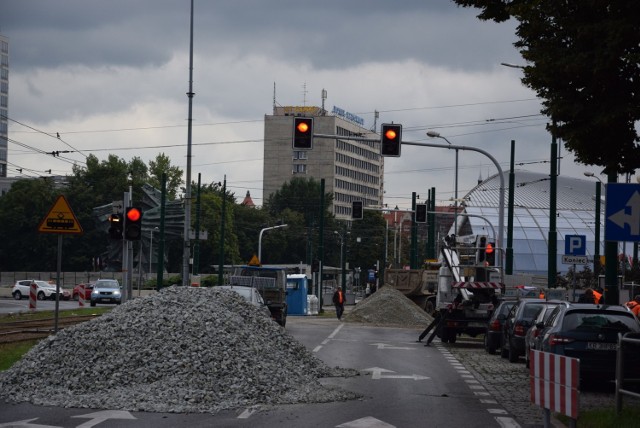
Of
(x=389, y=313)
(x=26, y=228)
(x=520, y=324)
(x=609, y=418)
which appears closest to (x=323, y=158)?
(x=26, y=228)

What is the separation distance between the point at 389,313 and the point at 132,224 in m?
28.6

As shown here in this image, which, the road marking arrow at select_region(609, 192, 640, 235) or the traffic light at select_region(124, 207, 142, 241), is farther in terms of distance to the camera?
the traffic light at select_region(124, 207, 142, 241)

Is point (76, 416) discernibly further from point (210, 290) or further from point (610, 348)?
point (610, 348)

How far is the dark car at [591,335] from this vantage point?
772 inches

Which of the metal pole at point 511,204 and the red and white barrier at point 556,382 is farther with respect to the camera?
the metal pole at point 511,204

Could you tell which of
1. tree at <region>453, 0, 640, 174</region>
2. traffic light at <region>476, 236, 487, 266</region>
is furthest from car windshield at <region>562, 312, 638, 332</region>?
traffic light at <region>476, 236, 487, 266</region>

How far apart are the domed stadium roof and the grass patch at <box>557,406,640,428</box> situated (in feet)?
259

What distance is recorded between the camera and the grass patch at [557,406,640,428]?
1304 cm

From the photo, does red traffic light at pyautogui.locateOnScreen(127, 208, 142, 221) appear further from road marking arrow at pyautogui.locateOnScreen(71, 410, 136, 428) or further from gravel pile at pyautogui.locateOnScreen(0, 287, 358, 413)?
road marking arrow at pyautogui.locateOnScreen(71, 410, 136, 428)

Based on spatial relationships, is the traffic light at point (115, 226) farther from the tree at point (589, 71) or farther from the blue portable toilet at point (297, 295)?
the blue portable toilet at point (297, 295)

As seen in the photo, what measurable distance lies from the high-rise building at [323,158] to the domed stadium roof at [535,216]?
42.5m

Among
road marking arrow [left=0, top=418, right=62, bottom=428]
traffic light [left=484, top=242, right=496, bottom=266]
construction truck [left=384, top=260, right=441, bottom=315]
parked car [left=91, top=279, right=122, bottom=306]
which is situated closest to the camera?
road marking arrow [left=0, top=418, right=62, bottom=428]

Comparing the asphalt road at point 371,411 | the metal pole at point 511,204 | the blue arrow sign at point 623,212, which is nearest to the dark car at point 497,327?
the asphalt road at point 371,411

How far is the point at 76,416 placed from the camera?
1398 centimetres
